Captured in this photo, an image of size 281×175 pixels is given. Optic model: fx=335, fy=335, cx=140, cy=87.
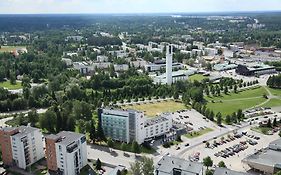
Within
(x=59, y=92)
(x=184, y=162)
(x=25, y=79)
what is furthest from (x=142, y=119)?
(x=25, y=79)

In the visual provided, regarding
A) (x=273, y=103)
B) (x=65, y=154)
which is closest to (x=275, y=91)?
(x=273, y=103)

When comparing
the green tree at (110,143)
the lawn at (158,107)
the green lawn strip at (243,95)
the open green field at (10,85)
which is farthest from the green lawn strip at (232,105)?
the open green field at (10,85)

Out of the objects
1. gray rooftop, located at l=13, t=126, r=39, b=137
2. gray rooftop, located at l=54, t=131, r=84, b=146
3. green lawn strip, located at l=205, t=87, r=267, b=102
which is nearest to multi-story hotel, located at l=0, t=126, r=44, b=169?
gray rooftop, located at l=13, t=126, r=39, b=137

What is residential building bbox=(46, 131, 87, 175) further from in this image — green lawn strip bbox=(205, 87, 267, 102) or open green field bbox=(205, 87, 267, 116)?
green lawn strip bbox=(205, 87, 267, 102)

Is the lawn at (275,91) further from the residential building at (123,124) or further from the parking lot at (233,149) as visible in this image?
the residential building at (123,124)

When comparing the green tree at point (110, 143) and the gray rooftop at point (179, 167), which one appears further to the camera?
the green tree at point (110, 143)

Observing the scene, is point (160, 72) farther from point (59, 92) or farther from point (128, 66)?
point (59, 92)
